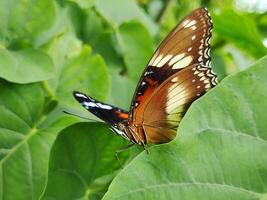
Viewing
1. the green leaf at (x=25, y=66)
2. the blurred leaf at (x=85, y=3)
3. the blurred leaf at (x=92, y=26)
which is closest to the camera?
the green leaf at (x=25, y=66)

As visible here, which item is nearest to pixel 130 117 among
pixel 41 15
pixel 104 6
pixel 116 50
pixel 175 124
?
pixel 175 124

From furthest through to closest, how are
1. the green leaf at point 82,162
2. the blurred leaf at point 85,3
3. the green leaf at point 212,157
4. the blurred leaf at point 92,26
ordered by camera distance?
the blurred leaf at point 92,26 → the blurred leaf at point 85,3 → the green leaf at point 82,162 → the green leaf at point 212,157

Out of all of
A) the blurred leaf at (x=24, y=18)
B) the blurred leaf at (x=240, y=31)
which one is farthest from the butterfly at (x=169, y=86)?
the blurred leaf at (x=240, y=31)

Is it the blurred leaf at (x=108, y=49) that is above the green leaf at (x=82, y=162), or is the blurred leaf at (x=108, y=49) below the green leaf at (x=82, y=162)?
above

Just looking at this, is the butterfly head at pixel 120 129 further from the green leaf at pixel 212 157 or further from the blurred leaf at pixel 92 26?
the blurred leaf at pixel 92 26

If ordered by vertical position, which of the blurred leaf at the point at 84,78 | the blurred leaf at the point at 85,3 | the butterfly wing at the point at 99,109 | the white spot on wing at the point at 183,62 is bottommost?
the butterfly wing at the point at 99,109

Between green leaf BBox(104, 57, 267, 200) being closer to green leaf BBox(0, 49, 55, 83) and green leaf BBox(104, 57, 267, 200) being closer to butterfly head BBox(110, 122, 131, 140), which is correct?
butterfly head BBox(110, 122, 131, 140)

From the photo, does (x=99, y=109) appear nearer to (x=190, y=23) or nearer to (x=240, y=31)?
(x=190, y=23)

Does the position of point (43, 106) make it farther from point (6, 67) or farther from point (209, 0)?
point (209, 0)
